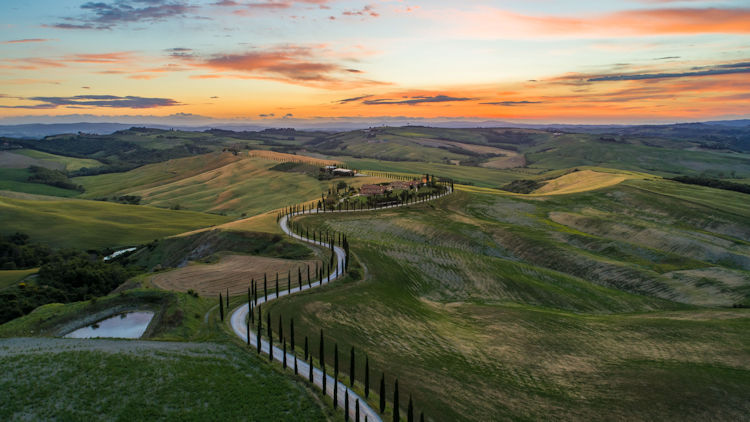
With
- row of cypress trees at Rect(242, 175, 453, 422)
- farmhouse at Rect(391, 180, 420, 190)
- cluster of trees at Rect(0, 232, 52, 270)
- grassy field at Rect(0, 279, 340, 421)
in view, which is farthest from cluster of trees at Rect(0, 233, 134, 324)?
farmhouse at Rect(391, 180, 420, 190)

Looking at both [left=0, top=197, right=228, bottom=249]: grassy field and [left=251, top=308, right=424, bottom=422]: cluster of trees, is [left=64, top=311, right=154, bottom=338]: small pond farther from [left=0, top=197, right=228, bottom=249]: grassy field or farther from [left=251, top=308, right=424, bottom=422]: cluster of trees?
[left=0, top=197, right=228, bottom=249]: grassy field

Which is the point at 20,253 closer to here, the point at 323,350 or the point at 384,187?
the point at 384,187

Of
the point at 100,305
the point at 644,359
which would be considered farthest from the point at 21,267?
the point at 644,359

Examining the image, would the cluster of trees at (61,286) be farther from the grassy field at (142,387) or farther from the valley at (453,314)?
the grassy field at (142,387)

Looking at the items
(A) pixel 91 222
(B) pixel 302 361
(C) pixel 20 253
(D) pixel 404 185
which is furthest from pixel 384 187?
(B) pixel 302 361

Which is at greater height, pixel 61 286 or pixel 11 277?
pixel 61 286
